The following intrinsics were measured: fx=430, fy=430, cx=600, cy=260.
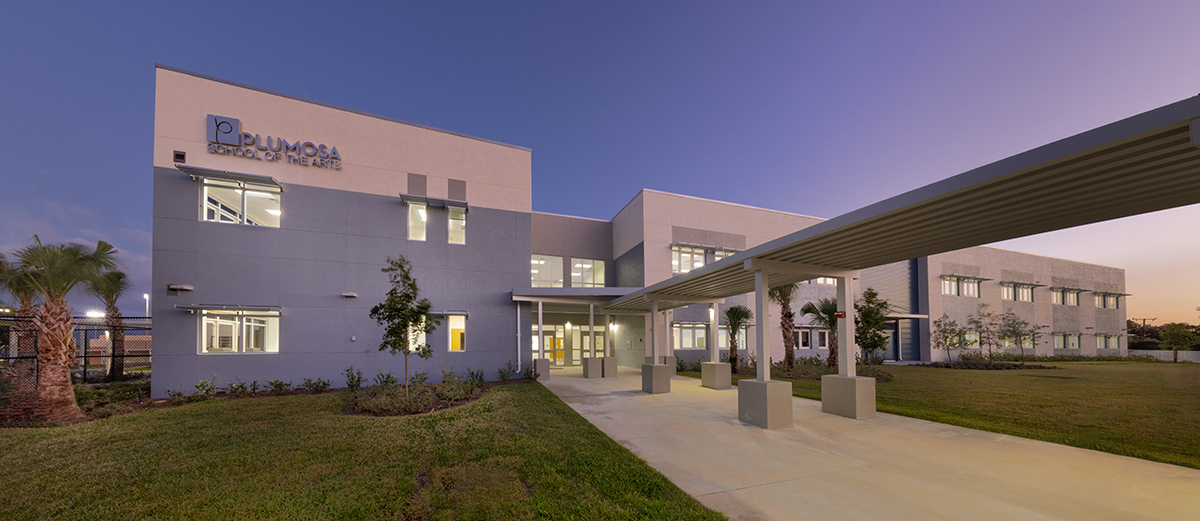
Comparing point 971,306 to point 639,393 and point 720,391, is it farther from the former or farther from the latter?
point 639,393

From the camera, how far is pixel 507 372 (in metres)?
17.0

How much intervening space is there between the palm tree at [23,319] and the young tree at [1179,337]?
6000cm

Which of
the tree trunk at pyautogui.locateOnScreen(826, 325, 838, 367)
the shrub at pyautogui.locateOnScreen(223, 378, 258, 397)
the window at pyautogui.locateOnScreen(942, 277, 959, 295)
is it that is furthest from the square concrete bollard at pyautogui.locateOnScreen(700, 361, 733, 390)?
the window at pyautogui.locateOnScreen(942, 277, 959, 295)

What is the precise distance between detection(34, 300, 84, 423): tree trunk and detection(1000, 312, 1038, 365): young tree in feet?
144

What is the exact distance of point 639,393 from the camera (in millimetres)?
13273

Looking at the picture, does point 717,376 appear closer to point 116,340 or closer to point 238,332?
point 238,332

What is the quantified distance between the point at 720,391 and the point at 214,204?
17847mm

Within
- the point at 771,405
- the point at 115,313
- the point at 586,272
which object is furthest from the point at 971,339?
the point at 115,313

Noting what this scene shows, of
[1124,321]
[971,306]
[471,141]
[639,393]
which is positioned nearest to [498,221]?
[471,141]

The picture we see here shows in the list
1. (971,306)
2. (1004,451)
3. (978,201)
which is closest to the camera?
(978,201)

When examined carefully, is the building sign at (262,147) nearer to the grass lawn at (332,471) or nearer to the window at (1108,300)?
the grass lawn at (332,471)

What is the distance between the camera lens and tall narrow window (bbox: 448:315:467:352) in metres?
16.6

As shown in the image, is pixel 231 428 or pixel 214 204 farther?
pixel 214 204

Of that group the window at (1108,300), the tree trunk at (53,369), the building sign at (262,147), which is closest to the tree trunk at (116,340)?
the tree trunk at (53,369)
